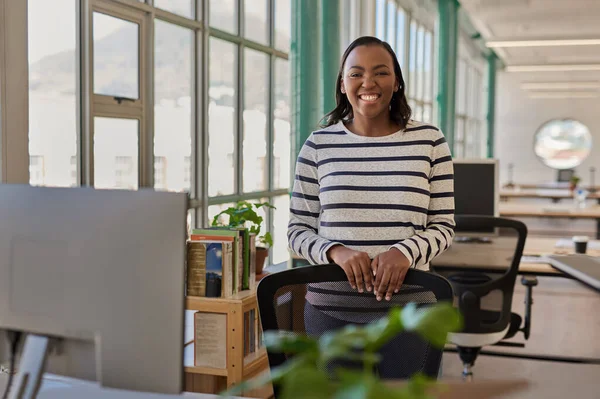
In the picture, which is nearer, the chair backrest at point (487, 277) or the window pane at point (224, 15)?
the chair backrest at point (487, 277)

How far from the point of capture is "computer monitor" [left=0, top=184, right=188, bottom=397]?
976 mm

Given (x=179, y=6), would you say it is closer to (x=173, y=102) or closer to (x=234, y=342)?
(x=173, y=102)

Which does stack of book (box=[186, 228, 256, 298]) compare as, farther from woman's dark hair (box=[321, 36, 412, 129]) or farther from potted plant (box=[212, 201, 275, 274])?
woman's dark hair (box=[321, 36, 412, 129])

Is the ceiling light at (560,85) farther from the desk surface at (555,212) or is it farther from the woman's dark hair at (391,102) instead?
the woman's dark hair at (391,102)

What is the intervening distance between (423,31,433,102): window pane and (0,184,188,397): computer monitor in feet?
32.9

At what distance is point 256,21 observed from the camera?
5203 mm

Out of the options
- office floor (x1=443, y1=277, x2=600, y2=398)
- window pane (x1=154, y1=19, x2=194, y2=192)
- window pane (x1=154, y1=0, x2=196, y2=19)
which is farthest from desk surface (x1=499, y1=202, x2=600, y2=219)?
window pane (x1=154, y1=0, x2=196, y2=19)

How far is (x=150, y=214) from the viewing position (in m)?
0.99

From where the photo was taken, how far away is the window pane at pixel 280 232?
17.8ft

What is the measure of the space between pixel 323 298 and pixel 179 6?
2942 millimetres

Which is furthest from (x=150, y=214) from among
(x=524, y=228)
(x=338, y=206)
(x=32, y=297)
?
(x=524, y=228)

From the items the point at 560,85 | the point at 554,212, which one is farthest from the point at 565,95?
the point at 554,212

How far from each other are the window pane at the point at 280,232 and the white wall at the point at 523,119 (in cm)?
1252

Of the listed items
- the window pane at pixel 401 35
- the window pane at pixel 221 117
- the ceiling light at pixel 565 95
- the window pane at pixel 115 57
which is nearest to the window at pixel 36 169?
the window pane at pixel 115 57
